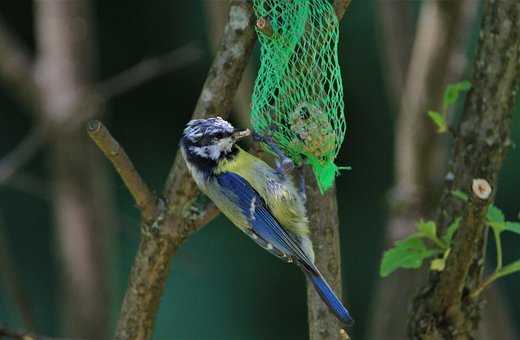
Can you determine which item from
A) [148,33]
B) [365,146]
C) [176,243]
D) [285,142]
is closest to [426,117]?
[285,142]

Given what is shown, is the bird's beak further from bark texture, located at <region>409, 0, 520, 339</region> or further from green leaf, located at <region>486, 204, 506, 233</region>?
green leaf, located at <region>486, 204, 506, 233</region>

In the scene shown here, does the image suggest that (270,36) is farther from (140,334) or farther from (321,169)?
(140,334)

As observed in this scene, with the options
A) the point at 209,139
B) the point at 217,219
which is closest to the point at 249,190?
the point at 209,139

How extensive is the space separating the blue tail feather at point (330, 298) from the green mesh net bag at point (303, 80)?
9.9 inches

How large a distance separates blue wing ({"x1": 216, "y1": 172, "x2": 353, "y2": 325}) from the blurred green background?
3106 millimetres

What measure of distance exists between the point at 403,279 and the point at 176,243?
178cm

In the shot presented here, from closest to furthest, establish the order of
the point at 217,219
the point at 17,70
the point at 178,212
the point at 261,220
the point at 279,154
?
the point at 178,212
the point at 279,154
the point at 261,220
the point at 17,70
the point at 217,219

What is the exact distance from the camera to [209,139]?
9.63 feet

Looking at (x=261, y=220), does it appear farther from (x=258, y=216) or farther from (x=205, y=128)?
(x=205, y=128)

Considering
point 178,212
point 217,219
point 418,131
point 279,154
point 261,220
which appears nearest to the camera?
point 178,212

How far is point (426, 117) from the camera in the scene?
13.1 feet

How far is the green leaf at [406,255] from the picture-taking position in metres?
2.58

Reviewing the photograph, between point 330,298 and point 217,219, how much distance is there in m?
3.97

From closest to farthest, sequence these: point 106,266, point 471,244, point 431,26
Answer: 1. point 471,244
2. point 431,26
3. point 106,266
